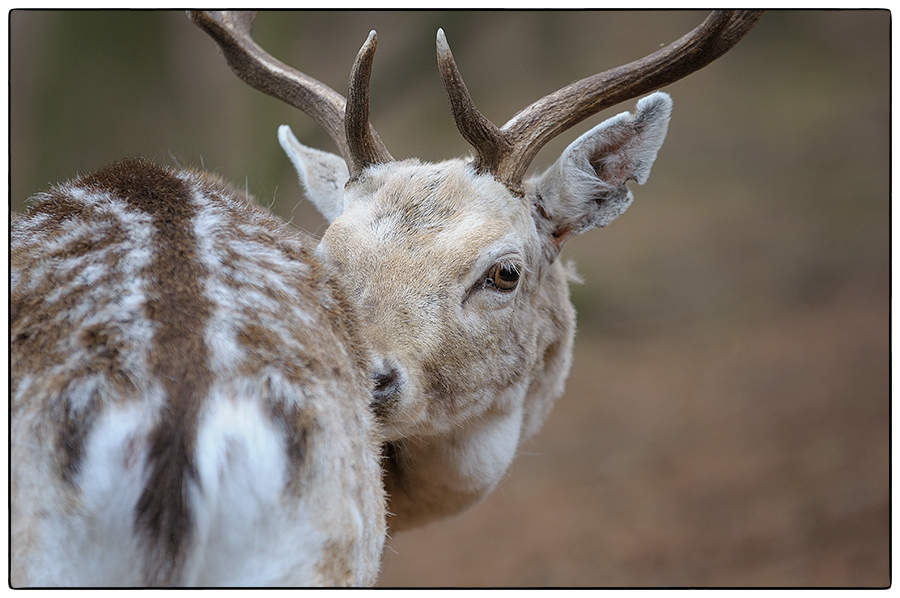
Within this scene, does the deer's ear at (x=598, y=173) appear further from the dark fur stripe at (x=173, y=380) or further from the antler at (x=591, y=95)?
the dark fur stripe at (x=173, y=380)

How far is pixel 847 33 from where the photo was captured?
770 cm

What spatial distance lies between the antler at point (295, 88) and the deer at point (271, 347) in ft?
0.08

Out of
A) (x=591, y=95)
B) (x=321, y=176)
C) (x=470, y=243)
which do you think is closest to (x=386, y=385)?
(x=470, y=243)

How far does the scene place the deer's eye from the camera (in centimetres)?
304

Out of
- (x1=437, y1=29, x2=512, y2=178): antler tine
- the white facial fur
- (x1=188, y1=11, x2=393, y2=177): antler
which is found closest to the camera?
the white facial fur

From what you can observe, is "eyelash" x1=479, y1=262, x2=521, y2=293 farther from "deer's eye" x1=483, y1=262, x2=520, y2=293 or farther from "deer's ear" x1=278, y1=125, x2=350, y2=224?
"deer's ear" x1=278, y1=125, x2=350, y2=224

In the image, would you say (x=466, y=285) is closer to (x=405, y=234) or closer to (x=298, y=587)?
(x=405, y=234)

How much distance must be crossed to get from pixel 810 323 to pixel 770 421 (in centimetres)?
221

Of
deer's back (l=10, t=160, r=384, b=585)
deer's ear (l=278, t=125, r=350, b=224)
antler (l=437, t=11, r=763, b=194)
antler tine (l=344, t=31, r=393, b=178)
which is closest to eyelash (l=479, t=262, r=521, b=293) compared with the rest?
antler (l=437, t=11, r=763, b=194)

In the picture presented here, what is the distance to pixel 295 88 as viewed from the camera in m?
3.75

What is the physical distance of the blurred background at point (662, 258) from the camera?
6422mm

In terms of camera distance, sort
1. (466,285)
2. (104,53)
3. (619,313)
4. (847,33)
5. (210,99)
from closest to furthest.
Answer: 1. (466,285)
2. (104,53)
3. (847,33)
4. (210,99)
5. (619,313)

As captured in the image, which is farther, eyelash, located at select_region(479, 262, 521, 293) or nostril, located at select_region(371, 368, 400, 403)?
eyelash, located at select_region(479, 262, 521, 293)
